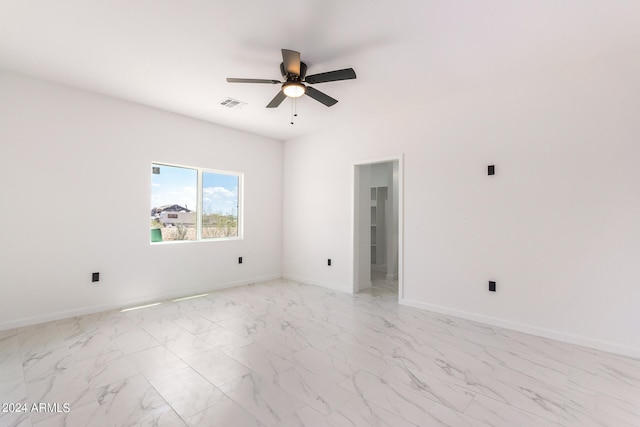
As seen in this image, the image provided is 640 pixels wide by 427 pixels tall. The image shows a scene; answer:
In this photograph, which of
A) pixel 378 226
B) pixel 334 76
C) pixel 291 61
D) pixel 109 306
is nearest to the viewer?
pixel 291 61

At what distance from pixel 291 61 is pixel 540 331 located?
11.6ft

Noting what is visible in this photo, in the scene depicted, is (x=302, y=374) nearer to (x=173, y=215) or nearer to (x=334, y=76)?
(x=334, y=76)

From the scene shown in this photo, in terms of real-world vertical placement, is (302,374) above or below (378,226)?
below

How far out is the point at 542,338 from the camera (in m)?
2.92

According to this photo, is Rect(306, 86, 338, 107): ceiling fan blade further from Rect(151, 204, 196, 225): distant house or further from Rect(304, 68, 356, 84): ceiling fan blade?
Rect(151, 204, 196, 225): distant house

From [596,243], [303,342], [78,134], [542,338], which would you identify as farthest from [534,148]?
[78,134]

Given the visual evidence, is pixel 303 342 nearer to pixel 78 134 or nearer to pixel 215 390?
pixel 215 390

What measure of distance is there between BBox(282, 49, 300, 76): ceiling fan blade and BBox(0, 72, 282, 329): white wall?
258 cm

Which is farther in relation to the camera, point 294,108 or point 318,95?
point 294,108

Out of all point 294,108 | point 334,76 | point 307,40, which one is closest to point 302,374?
point 334,76

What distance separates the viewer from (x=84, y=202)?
349 centimetres

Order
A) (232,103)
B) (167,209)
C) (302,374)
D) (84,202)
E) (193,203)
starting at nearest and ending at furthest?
1. (302,374)
2. (84,202)
3. (232,103)
4. (167,209)
5. (193,203)

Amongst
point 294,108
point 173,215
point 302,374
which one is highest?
point 294,108

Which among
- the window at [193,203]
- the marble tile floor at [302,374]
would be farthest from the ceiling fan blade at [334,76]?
the window at [193,203]
